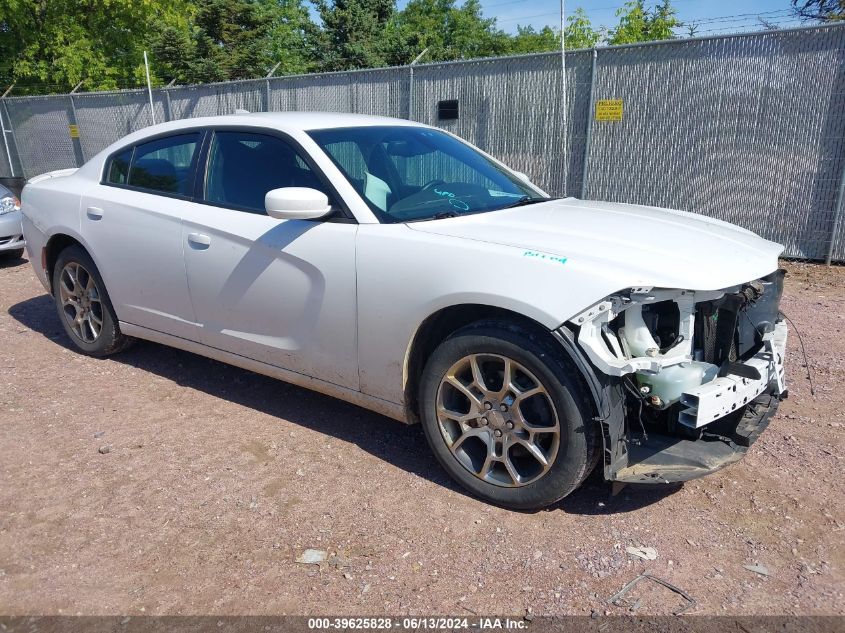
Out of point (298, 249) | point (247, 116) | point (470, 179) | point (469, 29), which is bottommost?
point (298, 249)

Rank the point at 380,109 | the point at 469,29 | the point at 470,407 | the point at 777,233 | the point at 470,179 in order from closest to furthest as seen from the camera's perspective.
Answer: the point at 470,407 → the point at 470,179 → the point at 777,233 → the point at 380,109 → the point at 469,29

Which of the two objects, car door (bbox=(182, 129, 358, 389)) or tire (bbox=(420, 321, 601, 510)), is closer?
tire (bbox=(420, 321, 601, 510))

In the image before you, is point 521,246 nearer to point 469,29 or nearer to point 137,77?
point 137,77

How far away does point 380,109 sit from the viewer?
1170 cm

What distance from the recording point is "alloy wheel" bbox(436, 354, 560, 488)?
2.91 meters

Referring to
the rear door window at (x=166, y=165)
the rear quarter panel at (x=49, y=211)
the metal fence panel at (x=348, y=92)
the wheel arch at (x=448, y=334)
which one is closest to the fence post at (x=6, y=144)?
the metal fence panel at (x=348, y=92)

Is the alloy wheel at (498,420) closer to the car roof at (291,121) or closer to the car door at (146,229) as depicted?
the car roof at (291,121)

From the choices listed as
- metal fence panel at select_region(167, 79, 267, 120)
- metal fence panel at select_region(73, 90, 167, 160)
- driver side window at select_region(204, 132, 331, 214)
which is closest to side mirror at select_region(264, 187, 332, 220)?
driver side window at select_region(204, 132, 331, 214)

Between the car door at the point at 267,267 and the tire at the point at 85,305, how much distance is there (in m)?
1.15

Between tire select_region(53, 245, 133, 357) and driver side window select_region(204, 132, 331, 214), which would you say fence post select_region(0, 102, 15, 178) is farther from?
driver side window select_region(204, 132, 331, 214)

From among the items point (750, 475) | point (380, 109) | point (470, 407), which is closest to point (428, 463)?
point (470, 407)

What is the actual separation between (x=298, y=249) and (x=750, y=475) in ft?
8.34

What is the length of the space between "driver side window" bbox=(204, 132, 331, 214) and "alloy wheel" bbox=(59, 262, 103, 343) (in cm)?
147

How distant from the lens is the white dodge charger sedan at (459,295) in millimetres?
2760
